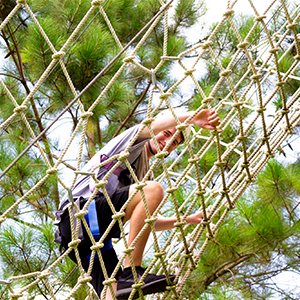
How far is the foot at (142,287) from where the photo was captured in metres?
1.12

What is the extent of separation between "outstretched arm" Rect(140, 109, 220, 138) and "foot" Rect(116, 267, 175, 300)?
331 mm

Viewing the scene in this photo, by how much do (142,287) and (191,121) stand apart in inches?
15.8

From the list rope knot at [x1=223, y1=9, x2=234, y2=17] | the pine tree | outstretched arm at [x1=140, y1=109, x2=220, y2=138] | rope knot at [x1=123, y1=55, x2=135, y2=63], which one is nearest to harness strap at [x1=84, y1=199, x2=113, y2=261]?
outstretched arm at [x1=140, y1=109, x2=220, y2=138]

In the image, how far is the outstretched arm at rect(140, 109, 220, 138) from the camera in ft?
3.84

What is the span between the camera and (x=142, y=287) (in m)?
1.11

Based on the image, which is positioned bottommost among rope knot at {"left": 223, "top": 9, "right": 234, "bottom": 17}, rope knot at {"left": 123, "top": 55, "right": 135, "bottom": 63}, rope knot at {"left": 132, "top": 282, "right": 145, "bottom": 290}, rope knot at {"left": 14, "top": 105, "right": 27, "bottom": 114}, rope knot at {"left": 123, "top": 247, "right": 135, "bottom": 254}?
rope knot at {"left": 132, "top": 282, "right": 145, "bottom": 290}

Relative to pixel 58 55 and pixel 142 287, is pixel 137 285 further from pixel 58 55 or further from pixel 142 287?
pixel 58 55

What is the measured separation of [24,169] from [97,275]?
1483 mm

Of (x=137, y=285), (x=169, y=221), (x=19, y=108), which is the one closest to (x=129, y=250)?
(x=137, y=285)

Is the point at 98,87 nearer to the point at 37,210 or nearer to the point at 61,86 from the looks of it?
the point at 61,86

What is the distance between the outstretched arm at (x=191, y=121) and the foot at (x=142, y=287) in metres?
0.33

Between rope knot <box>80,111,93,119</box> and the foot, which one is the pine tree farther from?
rope knot <box>80,111,93,119</box>

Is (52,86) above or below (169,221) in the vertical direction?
above

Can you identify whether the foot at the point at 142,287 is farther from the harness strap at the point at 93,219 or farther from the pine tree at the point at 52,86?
the pine tree at the point at 52,86
